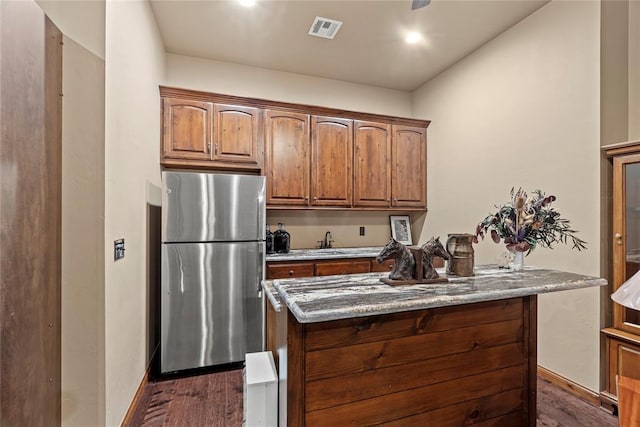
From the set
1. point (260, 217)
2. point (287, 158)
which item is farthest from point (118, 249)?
point (287, 158)

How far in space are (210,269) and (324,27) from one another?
2.39 meters

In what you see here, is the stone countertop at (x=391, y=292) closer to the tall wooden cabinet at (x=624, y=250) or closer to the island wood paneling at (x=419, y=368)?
the island wood paneling at (x=419, y=368)

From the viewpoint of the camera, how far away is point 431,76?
12.4 feet

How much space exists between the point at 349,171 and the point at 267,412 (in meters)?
2.66

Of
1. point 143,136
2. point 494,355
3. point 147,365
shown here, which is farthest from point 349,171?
point 147,365

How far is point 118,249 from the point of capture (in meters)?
1.77

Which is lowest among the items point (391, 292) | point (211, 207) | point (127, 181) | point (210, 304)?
point (210, 304)

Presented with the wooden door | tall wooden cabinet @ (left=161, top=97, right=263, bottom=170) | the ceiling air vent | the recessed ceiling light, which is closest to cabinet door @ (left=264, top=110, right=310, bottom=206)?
tall wooden cabinet @ (left=161, top=97, right=263, bottom=170)

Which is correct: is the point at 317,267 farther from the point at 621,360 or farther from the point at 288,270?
the point at 621,360

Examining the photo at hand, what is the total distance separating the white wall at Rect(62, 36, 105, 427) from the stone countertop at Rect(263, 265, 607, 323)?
89cm

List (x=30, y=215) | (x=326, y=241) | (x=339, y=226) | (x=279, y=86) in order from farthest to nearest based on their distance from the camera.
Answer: (x=339, y=226) → (x=326, y=241) → (x=279, y=86) → (x=30, y=215)

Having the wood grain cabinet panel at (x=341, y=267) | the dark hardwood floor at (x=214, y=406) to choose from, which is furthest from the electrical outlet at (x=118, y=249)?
the wood grain cabinet panel at (x=341, y=267)

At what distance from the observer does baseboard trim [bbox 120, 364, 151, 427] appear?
1938 millimetres

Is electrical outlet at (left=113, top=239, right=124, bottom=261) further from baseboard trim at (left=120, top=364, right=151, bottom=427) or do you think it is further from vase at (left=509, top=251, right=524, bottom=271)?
vase at (left=509, top=251, right=524, bottom=271)
